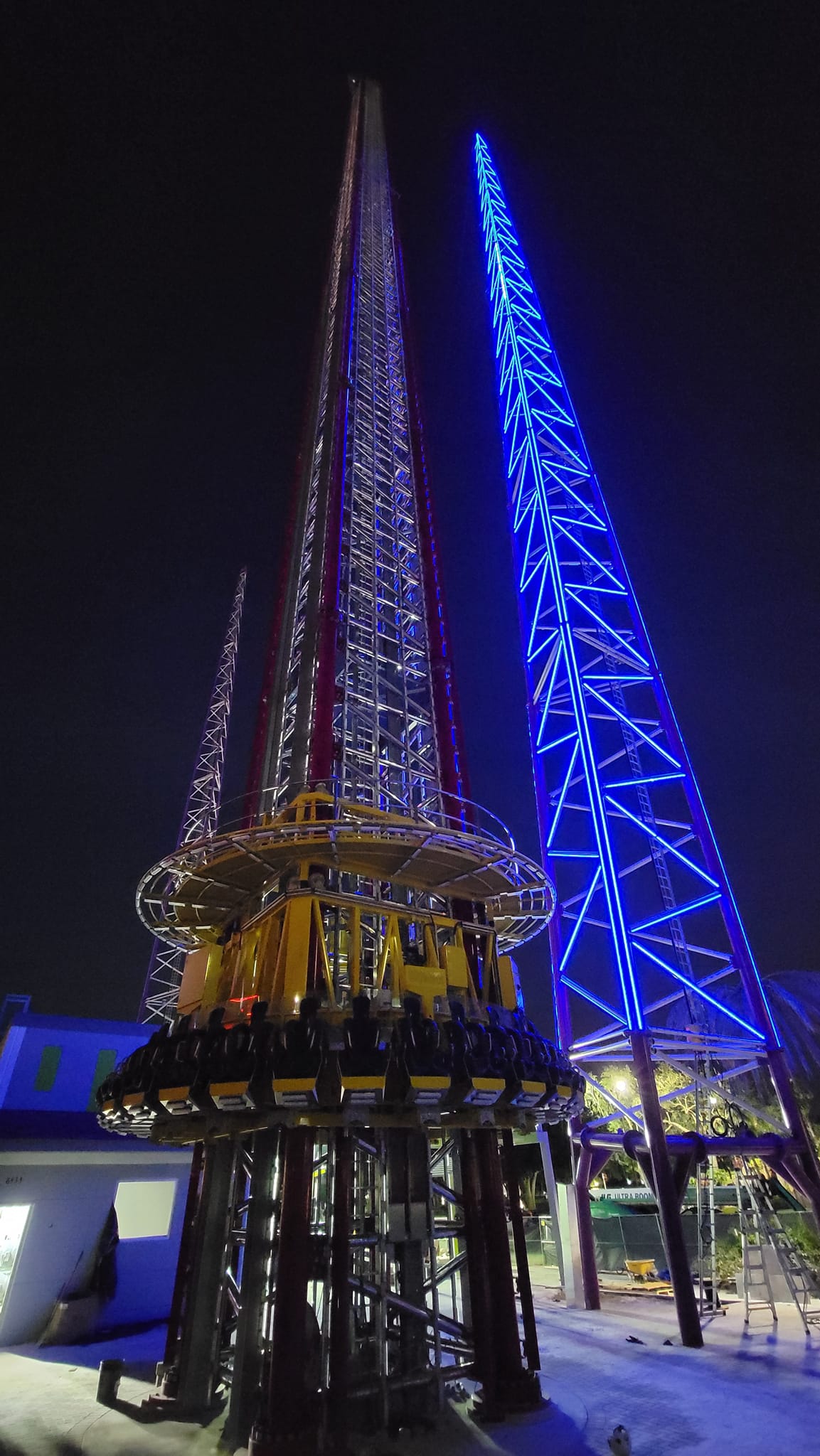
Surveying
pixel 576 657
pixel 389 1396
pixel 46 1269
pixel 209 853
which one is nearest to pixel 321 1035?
pixel 209 853

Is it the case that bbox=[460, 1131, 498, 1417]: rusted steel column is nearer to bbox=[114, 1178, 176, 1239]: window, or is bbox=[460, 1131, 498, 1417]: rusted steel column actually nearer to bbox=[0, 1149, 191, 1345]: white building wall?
bbox=[0, 1149, 191, 1345]: white building wall

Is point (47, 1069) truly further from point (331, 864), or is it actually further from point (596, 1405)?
point (596, 1405)

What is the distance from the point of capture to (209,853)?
13477 millimetres

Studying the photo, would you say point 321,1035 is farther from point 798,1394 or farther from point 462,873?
point 798,1394

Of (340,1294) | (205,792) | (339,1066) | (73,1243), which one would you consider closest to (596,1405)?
(340,1294)

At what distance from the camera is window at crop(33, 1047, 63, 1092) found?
67.4 ft

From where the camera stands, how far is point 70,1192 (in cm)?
1827

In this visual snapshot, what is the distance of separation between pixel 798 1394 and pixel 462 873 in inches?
379

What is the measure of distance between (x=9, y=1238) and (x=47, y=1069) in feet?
15.0

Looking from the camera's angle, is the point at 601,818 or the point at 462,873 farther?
the point at 601,818

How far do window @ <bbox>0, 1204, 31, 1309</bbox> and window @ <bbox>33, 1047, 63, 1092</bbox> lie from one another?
3.65m

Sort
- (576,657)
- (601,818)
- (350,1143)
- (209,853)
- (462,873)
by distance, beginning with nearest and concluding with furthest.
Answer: (350,1143), (209,853), (462,873), (601,818), (576,657)

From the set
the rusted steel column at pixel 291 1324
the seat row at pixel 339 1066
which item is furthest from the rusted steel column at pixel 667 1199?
the rusted steel column at pixel 291 1324

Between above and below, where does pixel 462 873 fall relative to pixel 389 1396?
above
